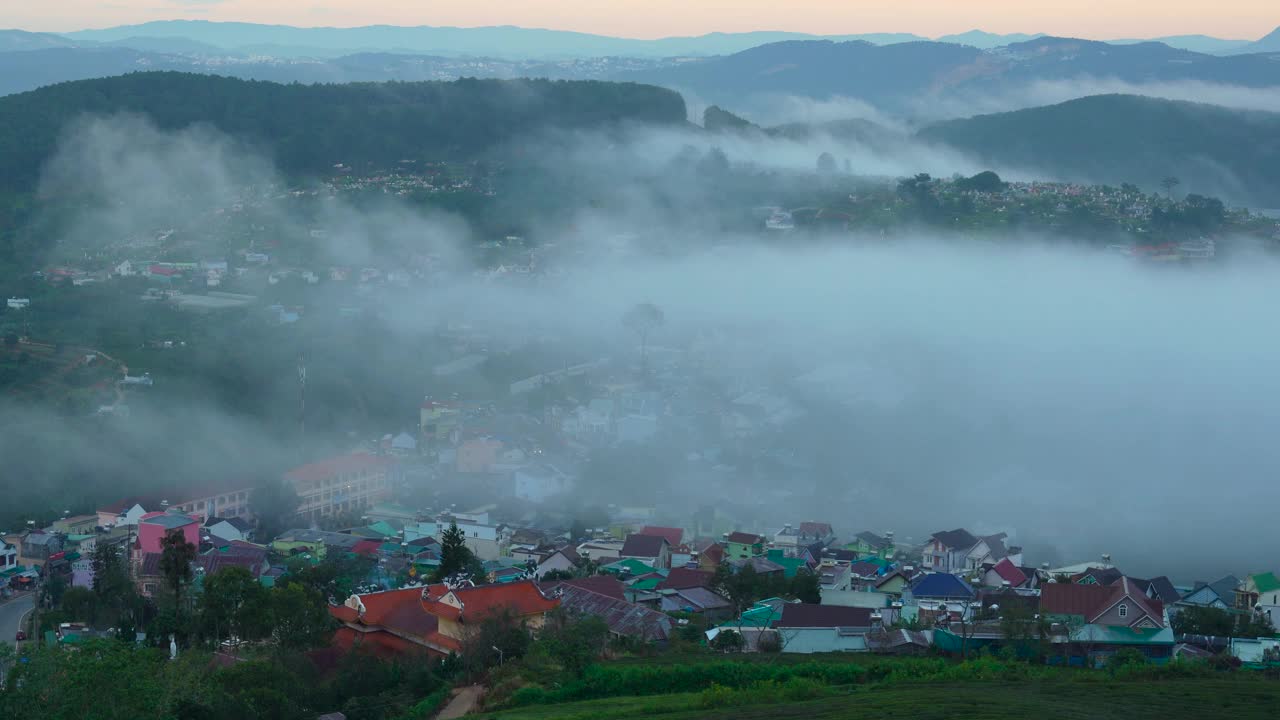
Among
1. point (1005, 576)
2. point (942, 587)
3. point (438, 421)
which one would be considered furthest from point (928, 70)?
point (942, 587)

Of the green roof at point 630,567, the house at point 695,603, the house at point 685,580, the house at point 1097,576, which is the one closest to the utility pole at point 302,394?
the green roof at point 630,567

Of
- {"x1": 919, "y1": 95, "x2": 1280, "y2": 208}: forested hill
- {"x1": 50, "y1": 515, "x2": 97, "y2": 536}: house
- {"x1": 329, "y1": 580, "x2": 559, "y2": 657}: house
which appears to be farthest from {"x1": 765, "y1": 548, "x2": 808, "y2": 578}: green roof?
{"x1": 919, "y1": 95, "x2": 1280, "y2": 208}: forested hill

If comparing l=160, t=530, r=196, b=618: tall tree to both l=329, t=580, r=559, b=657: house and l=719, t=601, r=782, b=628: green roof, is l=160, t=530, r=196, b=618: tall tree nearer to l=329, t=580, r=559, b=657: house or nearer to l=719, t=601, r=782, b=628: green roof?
l=329, t=580, r=559, b=657: house

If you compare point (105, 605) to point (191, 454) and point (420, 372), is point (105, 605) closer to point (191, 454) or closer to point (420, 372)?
point (191, 454)

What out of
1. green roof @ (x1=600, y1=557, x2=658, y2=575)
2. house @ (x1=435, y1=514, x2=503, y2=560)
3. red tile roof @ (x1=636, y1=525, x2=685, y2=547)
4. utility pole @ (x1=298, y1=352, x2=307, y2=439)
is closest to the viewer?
green roof @ (x1=600, y1=557, x2=658, y2=575)

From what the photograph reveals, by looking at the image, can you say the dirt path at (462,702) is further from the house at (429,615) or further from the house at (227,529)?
the house at (227,529)

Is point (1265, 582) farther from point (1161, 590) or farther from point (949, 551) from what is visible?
point (949, 551)
